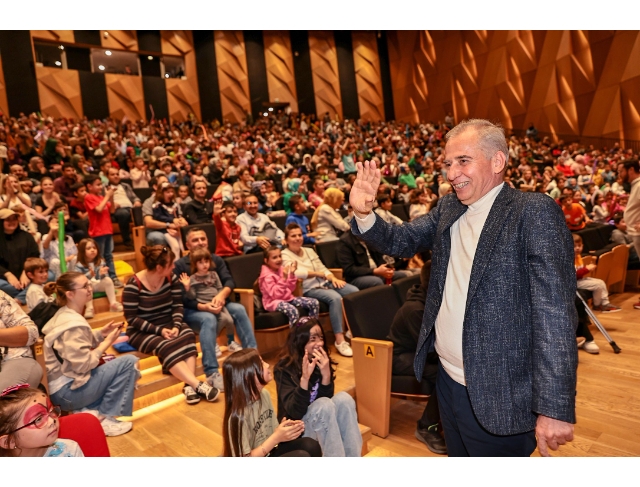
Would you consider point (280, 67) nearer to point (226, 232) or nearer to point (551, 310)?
point (226, 232)

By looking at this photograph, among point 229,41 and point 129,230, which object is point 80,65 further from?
point 129,230

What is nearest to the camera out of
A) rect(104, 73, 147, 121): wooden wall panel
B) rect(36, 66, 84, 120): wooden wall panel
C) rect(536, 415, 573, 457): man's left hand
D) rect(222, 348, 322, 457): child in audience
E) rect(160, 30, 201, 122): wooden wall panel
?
rect(536, 415, 573, 457): man's left hand

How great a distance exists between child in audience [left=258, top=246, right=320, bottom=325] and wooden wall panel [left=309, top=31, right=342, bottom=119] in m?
13.8

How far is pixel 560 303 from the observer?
949 mm

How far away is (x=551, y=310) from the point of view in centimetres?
95

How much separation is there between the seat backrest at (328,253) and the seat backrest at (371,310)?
1.23 meters

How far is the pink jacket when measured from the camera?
11.3ft

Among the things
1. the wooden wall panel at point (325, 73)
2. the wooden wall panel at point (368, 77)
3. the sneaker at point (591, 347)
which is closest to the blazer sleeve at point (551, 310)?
the sneaker at point (591, 347)

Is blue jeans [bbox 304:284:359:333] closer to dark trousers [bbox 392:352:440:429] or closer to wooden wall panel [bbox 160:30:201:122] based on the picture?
dark trousers [bbox 392:352:440:429]

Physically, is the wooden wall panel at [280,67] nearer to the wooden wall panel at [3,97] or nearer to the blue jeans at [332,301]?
the wooden wall panel at [3,97]

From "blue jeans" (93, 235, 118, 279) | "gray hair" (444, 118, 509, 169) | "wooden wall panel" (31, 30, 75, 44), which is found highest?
"wooden wall panel" (31, 30, 75, 44)

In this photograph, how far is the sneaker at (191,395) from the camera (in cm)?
274

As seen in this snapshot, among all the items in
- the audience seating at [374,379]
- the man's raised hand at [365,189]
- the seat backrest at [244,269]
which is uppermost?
the man's raised hand at [365,189]

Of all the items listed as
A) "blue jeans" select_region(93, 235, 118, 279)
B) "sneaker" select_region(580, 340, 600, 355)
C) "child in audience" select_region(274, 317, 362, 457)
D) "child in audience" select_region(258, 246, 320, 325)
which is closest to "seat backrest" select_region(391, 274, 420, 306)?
"child in audience" select_region(258, 246, 320, 325)
